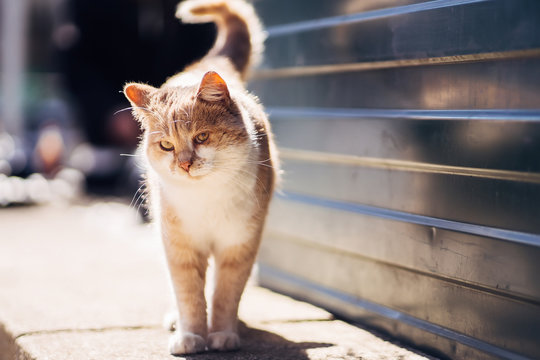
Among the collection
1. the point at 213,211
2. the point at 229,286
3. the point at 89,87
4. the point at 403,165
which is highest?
the point at 89,87

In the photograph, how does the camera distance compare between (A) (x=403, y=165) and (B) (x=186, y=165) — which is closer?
(B) (x=186, y=165)

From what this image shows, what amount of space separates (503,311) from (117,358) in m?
1.22

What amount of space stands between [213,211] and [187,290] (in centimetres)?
29

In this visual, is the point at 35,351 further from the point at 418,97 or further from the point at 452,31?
the point at 452,31

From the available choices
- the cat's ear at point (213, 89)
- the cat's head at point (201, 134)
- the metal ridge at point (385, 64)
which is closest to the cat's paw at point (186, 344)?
the cat's head at point (201, 134)

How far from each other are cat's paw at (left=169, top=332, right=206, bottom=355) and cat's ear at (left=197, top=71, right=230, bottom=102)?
31.6 inches

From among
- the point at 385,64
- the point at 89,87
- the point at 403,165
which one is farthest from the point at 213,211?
the point at 89,87

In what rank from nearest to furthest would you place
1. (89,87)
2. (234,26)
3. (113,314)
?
(113,314) < (234,26) < (89,87)

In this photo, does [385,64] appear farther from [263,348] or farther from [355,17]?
[263,348]

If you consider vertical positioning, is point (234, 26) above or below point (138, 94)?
above

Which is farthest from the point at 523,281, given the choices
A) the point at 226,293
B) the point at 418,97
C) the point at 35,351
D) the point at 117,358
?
the point at 35,351

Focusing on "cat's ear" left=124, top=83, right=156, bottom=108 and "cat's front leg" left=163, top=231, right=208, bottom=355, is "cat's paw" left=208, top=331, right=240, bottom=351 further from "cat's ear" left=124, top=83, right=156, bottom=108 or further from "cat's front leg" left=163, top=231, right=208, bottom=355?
"cat's ear" left=124, top=83, right=156, bottom=108

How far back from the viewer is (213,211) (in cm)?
207

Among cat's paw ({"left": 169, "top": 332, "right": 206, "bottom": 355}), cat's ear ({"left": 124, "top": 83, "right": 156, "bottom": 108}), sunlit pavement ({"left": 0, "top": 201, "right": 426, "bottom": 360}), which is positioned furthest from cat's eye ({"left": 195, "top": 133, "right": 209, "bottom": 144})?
cat's paw ({"left": 169, "top": 332, "right": 206, "bottom": 355})
